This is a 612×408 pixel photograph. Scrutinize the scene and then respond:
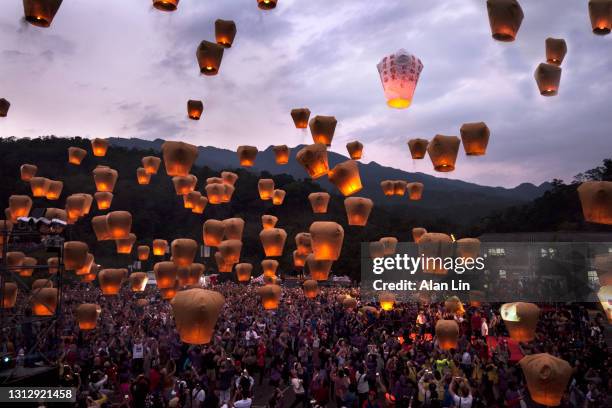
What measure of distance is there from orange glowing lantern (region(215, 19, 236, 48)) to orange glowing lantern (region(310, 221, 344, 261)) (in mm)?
4907

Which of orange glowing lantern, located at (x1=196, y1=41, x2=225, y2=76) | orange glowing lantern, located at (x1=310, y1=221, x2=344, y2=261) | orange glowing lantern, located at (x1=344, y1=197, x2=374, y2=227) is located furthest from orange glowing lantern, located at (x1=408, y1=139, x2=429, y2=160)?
orange glowing lantern, located at (x1=196, y1=41, x2=225, y2=76)

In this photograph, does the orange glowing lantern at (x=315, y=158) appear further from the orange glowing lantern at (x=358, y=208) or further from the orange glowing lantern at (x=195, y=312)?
the orange glowing lantern at (x=195, y=312)

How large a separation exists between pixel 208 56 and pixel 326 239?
510cm

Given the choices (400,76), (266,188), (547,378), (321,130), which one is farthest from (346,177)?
(266,188)

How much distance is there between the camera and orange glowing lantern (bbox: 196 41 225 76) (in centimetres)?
1191

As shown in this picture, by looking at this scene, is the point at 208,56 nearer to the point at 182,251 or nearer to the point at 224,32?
the point at 224,32

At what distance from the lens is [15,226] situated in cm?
1355

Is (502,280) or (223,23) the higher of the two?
(223,23)

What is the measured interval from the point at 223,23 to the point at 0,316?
8.16 m

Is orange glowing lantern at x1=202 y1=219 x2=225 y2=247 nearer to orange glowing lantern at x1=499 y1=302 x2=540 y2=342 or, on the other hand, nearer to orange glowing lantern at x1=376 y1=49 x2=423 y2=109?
orange glowing lantern at x1=376 y1=49 x2=423 y2=109

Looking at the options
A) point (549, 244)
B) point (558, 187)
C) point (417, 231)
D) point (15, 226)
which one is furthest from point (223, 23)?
point (558, 187)

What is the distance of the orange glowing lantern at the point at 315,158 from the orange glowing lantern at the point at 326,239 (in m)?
1.27

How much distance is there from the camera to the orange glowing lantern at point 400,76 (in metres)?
10.7

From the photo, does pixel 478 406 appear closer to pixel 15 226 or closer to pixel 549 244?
pixel 15 226
